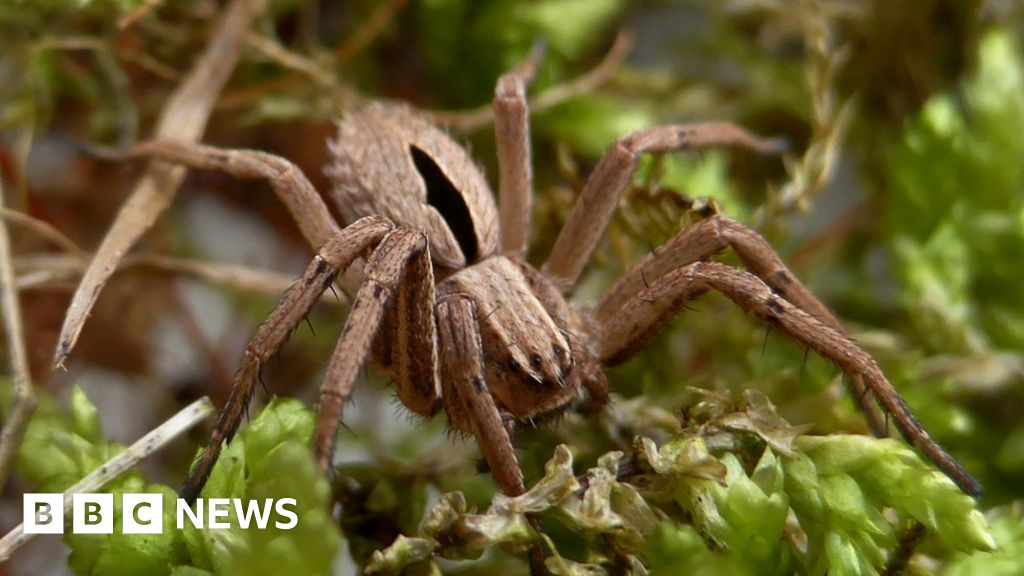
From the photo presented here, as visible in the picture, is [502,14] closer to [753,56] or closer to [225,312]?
[753,56]

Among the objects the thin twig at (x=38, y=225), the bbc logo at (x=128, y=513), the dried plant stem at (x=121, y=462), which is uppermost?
the thin twig at (x=38, y=225)

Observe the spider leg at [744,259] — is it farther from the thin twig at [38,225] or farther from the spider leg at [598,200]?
the thin twig at [38,225]

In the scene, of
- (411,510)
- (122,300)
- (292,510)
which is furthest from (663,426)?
(122,300)

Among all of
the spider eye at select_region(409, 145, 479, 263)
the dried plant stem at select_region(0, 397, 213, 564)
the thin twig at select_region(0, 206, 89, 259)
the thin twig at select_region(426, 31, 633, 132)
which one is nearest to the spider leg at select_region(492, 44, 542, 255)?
the spider eye at select_region(409, 145, 479, 263)

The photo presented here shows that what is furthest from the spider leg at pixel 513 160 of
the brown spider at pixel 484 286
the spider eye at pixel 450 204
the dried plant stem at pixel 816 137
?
the dried plant stem at pixel 816 137

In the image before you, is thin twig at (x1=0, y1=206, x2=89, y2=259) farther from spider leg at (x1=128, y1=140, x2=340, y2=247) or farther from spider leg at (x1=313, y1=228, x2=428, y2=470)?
spider leg at (x1=313, y1=228, x2=428, y2=470)
